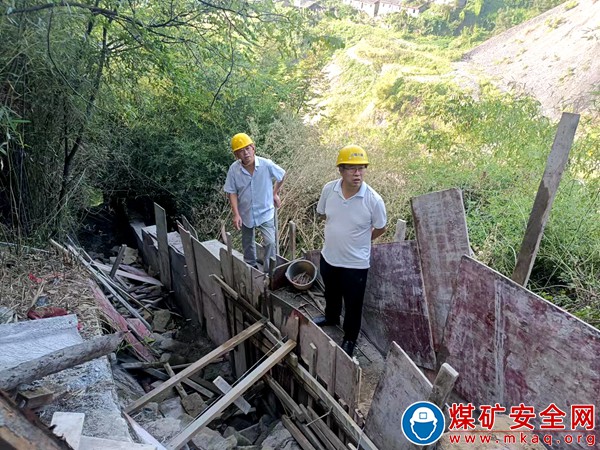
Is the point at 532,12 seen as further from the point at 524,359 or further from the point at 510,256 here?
the point at 524,359

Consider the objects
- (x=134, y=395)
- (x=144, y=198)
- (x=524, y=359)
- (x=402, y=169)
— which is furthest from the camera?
(x=144, y=198)

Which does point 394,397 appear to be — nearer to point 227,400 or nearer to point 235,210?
point 227,400

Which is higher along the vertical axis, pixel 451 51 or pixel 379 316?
pixel 451 51

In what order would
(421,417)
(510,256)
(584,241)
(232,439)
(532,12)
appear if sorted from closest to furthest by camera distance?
(421,417)
(232,439)
(584,241)
(510,256)
(532,12)

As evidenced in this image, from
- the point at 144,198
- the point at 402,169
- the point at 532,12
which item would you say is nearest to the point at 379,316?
the point at 402,169

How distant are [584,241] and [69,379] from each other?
4.67 m

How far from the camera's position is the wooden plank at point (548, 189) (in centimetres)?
254

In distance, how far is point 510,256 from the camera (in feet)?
13.8

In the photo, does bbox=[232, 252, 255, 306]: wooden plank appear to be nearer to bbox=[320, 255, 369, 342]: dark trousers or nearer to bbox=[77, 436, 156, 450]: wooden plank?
bbox=[320, 255, 369, 342]: dark trousers

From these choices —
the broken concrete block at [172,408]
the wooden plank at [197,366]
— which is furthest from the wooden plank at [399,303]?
the broken concrete block at [172,408]

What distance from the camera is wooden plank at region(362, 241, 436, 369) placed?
10.8 ft

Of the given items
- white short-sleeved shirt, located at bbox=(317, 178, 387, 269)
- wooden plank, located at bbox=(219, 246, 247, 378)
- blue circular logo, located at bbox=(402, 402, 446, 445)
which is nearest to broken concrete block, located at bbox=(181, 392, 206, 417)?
wooden plank, located at bbox=(219, 246, 247, 378)

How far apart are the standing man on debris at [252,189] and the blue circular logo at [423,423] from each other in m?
2.21

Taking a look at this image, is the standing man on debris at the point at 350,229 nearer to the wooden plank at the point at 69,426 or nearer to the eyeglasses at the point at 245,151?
the eyeglasses at the point at 245,151
